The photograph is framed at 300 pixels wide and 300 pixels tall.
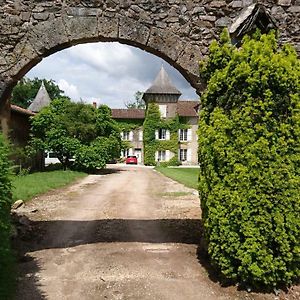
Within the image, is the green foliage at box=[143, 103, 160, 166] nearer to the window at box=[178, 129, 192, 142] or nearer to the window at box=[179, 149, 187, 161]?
the window at box=[178, 129, 192, 142]

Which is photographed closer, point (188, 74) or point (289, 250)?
point (289, 250)

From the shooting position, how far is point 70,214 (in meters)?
8.82

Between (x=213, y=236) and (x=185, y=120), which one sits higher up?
(x=185, y=120)

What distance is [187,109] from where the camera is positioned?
42.8m

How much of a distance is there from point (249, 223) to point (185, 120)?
3747 cm

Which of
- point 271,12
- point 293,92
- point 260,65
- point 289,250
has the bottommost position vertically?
point 289,250

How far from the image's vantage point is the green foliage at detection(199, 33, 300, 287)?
14.3 feet

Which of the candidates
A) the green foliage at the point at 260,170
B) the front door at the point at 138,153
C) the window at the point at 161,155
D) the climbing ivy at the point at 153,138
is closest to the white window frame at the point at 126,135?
the front door at the point at 138,153

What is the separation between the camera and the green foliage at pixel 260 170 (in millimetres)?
4344

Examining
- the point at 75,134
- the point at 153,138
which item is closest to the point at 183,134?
the point at 153,138

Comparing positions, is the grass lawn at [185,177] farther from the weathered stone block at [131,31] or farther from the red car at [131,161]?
the red car at [131,161]

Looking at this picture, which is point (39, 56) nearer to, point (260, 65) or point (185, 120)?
point (260, 65)

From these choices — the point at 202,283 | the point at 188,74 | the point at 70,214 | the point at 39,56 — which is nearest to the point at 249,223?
the point at 202,283

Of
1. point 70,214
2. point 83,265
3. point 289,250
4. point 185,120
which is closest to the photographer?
point 289,250
